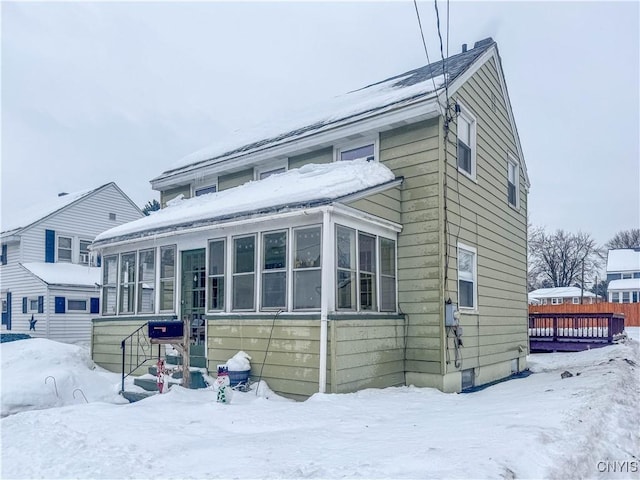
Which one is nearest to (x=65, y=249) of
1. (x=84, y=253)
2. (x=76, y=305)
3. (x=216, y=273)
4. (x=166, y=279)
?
(x=84, y=253)

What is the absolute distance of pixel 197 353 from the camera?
9.88 metres

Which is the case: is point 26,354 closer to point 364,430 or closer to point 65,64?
point 364,430

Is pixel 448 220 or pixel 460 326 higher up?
pixel 448 220

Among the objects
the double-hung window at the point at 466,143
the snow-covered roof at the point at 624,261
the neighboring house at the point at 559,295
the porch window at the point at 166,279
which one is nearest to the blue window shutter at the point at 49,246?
the porch window at the point at 166,279

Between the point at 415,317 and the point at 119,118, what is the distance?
4130 cm

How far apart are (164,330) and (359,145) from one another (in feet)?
17.6

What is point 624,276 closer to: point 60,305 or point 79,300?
point 79,300

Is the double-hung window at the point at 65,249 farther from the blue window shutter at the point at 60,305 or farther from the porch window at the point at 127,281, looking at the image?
the porch window at the point at 127,281

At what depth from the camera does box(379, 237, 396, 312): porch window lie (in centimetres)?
908

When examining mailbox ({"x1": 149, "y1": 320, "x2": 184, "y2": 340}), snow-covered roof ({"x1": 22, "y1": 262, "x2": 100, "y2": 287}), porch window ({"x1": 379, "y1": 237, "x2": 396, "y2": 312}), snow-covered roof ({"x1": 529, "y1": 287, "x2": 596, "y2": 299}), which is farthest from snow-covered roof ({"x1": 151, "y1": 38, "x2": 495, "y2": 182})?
snow-covered roof ({"x1": 529, "y1": 287, "x2": 596, "y2": 299})

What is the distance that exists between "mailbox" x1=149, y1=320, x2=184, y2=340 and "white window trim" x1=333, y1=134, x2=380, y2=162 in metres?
4.78

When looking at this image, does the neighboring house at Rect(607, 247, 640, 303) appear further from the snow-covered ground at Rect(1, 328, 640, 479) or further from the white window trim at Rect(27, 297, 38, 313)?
the white window trim at Rect(27, 297, 38, 313)

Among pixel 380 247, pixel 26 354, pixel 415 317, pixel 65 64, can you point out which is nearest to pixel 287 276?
pixel 380 247

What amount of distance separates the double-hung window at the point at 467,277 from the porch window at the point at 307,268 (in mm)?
3345
